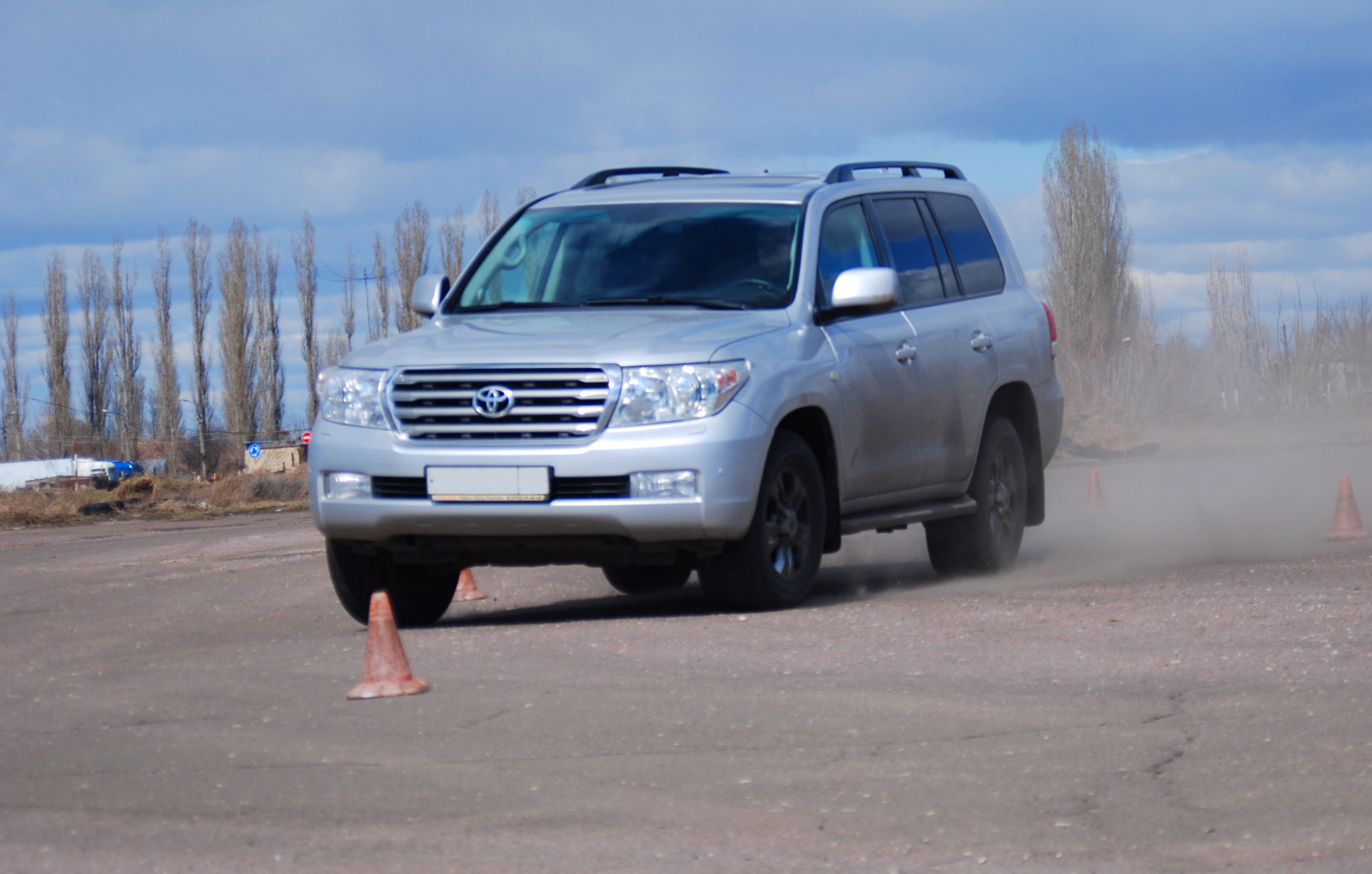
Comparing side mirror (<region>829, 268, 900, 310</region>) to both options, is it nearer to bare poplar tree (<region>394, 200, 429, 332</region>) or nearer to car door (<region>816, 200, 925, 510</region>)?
car door (<region>816, 200, 925, 510</region>)

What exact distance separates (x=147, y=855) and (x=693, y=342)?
391 centimetres

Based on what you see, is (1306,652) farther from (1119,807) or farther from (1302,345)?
(1302,345)

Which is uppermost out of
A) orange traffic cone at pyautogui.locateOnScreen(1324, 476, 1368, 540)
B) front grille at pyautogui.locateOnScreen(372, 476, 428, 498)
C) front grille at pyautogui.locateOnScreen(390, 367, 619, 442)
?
front grille at pyautogui.locateOnScreen(390, 367, 619, 442)

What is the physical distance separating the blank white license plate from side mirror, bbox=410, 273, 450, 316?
1600mm

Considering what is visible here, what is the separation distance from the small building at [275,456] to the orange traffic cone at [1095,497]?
44.5 metres

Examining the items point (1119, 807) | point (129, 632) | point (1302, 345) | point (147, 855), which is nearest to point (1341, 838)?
point (1119, 807)

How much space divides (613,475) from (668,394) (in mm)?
404

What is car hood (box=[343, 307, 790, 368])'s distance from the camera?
7293 millimetres

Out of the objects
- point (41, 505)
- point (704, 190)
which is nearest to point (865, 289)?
point (704, 190)

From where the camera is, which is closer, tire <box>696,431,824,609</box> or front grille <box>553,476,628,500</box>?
front grille <box>553,476,628,500</box>

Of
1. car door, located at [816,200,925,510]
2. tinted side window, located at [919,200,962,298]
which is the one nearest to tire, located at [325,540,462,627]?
car door, located at [816,200,925,510]

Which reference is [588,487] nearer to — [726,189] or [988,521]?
[726,189]

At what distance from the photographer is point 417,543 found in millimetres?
7625

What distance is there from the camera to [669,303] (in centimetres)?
810
